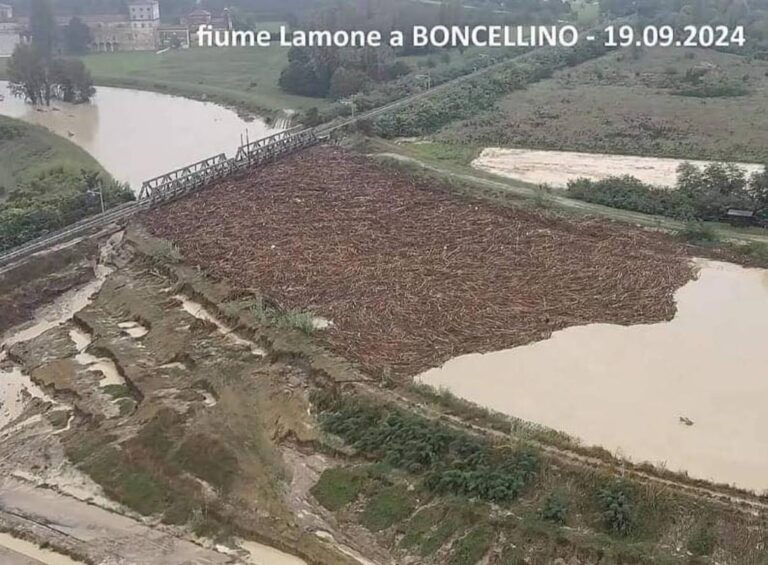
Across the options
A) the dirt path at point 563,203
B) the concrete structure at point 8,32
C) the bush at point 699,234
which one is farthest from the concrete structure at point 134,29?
the bush at point 699,234

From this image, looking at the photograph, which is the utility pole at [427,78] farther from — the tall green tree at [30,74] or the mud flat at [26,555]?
the mud flat at [26,555]

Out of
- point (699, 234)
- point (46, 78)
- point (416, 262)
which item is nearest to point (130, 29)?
point (46, 78)

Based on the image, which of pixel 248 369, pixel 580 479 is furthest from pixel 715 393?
pixel 248 369

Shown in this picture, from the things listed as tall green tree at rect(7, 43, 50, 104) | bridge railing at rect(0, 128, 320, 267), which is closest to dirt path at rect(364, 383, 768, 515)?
bridge railing at rect(0, 128, 320, 267)

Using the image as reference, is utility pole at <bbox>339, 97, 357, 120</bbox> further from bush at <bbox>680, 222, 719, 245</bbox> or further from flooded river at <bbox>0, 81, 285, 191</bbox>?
bush at <bbox>680, 222, 719, 245</bbox>

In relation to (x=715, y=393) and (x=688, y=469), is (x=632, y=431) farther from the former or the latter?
(x=715, y=393)
